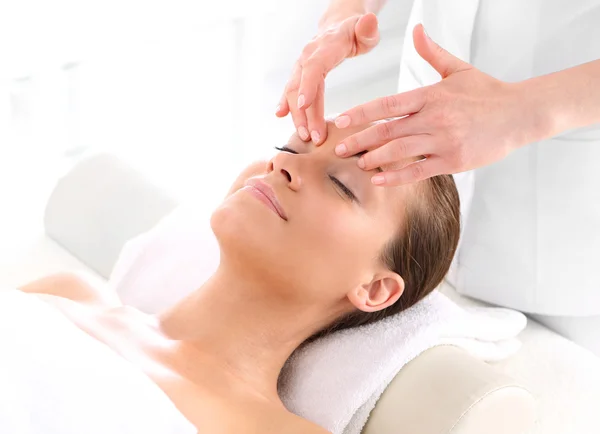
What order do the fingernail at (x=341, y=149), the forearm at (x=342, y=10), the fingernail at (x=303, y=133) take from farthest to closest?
the forearm at (x=342, y=10) < the fingernail at (x=303, y=133) < the fingernail at (x=341, y=149)

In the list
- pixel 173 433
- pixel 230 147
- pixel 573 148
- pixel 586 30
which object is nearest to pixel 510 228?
pixel 573 148

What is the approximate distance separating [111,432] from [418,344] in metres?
0.59

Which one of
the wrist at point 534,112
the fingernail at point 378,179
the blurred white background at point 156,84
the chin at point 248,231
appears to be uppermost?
the wrist at point 534,112

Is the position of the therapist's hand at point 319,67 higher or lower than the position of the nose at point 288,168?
higher

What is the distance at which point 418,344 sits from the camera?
1607 millimetres

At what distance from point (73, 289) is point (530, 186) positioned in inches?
38.5

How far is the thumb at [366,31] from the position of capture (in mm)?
1580

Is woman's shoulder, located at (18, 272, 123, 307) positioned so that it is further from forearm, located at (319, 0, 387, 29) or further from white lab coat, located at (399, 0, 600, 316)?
white lab coat, located at (399, 0, 600, 316)

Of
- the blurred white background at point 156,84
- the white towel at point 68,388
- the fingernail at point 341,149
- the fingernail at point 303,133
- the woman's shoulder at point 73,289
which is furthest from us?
the blurred white background at point 156,84

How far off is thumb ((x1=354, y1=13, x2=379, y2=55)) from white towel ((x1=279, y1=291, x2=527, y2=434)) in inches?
20.0

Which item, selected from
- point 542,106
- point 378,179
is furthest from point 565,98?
point 378,179

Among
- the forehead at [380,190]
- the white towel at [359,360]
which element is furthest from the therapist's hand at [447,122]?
the white towel at [359,360]

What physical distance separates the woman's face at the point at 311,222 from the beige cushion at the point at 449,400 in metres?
0.20

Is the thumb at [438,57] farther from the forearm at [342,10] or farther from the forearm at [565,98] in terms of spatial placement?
the forearm at [342,10]
